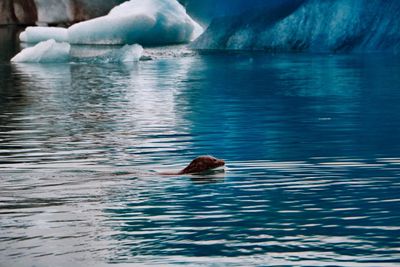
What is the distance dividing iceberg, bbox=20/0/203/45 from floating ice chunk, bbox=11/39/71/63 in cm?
462

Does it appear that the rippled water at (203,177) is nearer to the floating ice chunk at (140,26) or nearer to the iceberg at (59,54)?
the iceberg at (59,54)

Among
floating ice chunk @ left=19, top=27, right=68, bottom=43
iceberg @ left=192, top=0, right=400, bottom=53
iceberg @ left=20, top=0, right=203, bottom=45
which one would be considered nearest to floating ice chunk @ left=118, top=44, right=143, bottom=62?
iceberg @ left=192, top=0, right=400, bottom=53

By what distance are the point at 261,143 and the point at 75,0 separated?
30270 mm

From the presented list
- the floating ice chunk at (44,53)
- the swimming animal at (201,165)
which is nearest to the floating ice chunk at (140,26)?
the floating ice chunk at (44,53)

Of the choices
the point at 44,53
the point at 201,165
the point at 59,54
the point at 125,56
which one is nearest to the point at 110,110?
the point at 201,165

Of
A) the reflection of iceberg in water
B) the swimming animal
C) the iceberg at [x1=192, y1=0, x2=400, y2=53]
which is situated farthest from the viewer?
the iceberg at [x1=192, y1=0, x2=400, y2=53]

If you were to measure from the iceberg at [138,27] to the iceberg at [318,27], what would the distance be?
3.81 m

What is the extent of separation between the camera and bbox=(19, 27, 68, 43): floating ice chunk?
32.2 meters

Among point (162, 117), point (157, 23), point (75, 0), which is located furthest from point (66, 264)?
point (75, 0)

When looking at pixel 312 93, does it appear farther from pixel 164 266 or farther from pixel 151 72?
pixel 164 266

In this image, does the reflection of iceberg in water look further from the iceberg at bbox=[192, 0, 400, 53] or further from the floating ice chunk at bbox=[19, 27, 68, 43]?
the floating ice chunk at bbox=[19, 27, 68, 43]

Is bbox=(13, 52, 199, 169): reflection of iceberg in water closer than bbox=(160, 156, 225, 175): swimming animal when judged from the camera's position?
No

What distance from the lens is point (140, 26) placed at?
3011 cm

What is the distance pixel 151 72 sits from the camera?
824 inches
